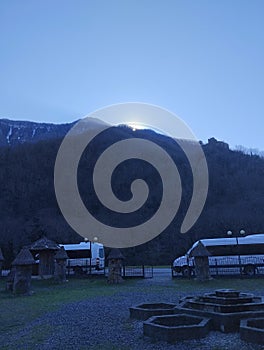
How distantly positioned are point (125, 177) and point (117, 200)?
5546 millimetres

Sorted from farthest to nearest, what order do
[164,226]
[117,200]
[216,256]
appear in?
1. [117,200]
2. [164,226]
3. [216,256]

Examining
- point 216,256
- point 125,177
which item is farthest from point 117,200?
point 216,256

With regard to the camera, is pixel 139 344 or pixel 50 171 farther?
pixel 50 171

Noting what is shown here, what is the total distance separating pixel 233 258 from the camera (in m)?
27.5

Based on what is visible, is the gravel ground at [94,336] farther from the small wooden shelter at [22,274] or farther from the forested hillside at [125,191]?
the forested hillside at [125,191]

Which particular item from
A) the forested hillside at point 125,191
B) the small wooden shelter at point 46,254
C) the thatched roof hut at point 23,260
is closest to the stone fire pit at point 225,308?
the thatched roof hut at point 23,260

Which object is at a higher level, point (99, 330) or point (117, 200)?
point (117, 200)

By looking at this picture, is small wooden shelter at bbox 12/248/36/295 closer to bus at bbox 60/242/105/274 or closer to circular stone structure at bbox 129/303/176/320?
circular stone structure at bbox 129/303/176/320

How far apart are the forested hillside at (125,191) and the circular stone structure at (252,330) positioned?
45150mm

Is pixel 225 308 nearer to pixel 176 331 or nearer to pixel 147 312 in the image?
pixel 176 331

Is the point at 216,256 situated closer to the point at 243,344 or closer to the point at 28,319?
the point at 28,319

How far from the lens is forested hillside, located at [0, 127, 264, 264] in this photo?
55.9 metres

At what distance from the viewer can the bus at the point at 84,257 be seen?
104 feet

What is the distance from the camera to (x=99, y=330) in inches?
326
